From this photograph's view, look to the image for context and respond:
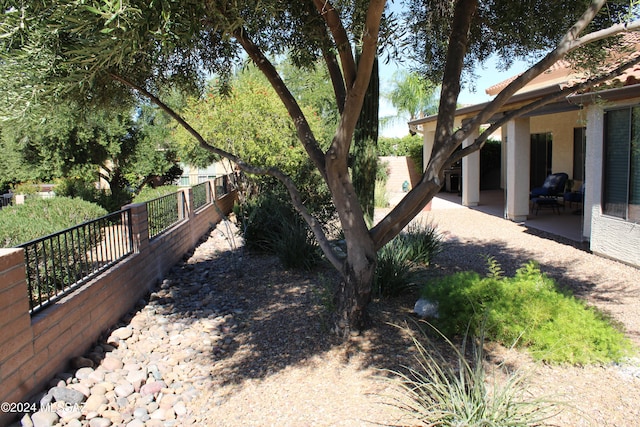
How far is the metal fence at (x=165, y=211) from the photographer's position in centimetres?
857

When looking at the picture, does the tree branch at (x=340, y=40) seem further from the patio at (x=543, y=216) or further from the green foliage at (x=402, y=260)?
the patio at (x=543, y=216)

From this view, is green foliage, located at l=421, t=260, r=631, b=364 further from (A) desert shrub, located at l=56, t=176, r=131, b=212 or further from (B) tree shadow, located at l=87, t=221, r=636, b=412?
(A) desert shrub, located at l=56, t=176, r=131, b=212

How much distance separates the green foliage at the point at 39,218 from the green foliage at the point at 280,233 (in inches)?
140

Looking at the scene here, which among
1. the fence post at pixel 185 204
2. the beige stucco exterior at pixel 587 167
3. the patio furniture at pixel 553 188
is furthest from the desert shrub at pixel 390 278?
the patio furniture at pixel 553 188

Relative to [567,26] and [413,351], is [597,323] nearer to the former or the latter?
[413,351]

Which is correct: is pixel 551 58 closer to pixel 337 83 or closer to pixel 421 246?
pixel 337 83

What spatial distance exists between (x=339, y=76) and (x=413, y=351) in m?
3.02

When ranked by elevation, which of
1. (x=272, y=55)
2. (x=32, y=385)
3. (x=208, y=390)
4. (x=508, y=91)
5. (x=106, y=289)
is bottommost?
(x=208, y=390)

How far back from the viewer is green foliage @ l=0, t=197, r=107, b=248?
845cm

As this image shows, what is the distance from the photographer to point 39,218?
1031cm

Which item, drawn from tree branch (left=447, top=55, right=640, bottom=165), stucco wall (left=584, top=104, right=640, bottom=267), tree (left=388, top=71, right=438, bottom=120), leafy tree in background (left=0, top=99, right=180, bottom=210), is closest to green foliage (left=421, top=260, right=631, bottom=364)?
tree branch (left=447, top=55, right=640, bottom=165)

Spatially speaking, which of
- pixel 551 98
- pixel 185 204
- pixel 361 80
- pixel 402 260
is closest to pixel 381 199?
pixel 185 204

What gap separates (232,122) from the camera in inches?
543

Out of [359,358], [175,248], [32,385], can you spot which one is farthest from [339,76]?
[175,248]
